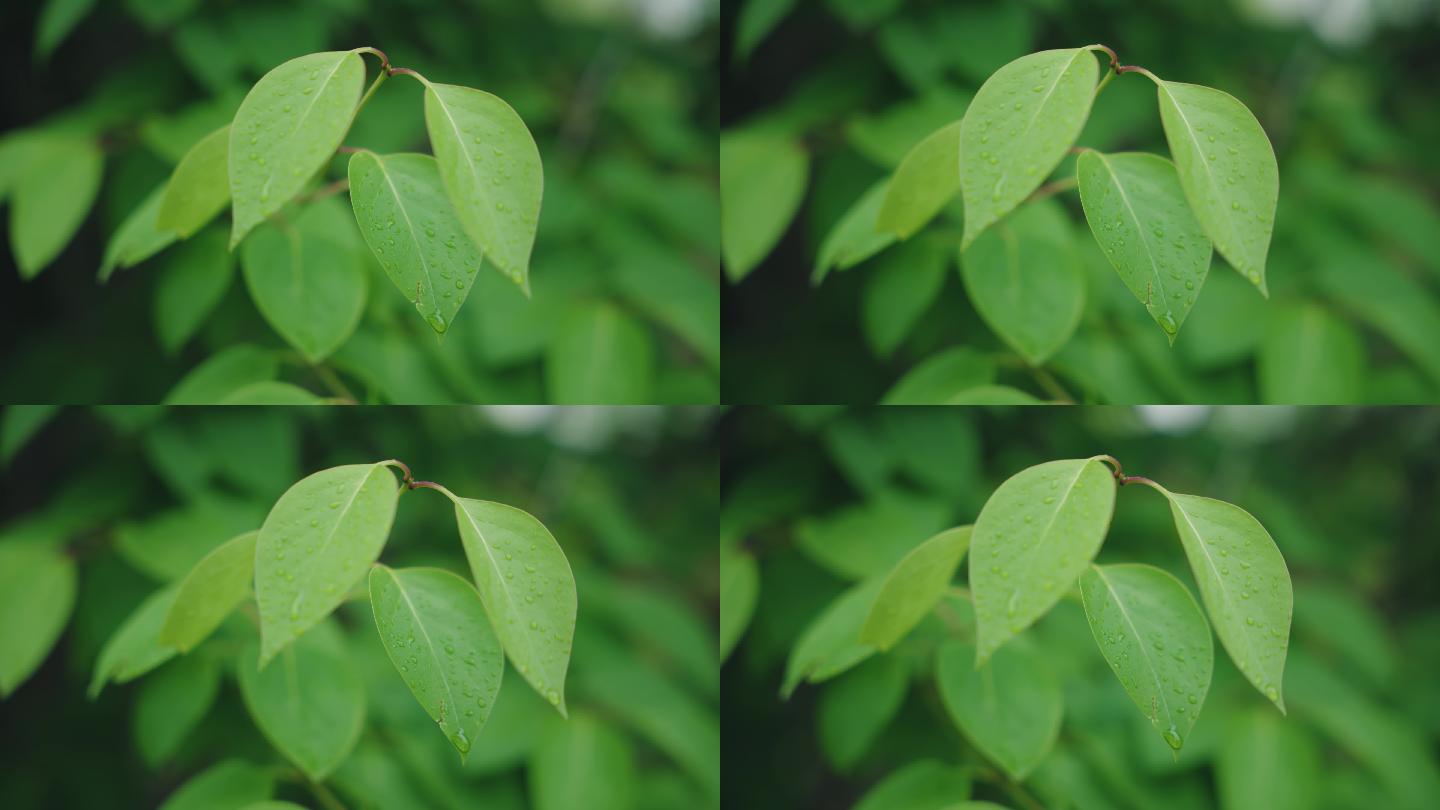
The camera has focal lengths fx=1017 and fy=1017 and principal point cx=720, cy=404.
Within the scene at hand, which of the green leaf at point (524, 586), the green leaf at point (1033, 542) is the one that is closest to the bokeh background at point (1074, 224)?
the green leaf at point (1033, 542)

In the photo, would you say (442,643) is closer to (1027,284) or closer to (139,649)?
(139,649)

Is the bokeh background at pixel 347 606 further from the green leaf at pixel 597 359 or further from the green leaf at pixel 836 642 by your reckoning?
the green leaf at pixel 836 642

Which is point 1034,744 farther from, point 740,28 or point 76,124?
point 76,124

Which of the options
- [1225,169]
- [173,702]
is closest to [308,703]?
[173,702]

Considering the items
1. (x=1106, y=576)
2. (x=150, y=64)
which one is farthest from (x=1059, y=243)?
(x=150, y=64)

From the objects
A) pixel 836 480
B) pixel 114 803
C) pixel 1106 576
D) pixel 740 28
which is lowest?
pixel 114 803

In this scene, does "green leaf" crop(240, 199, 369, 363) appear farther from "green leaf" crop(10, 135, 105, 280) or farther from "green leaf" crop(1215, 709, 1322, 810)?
"green leaf" crop(1215, 709, 1322, 810)
